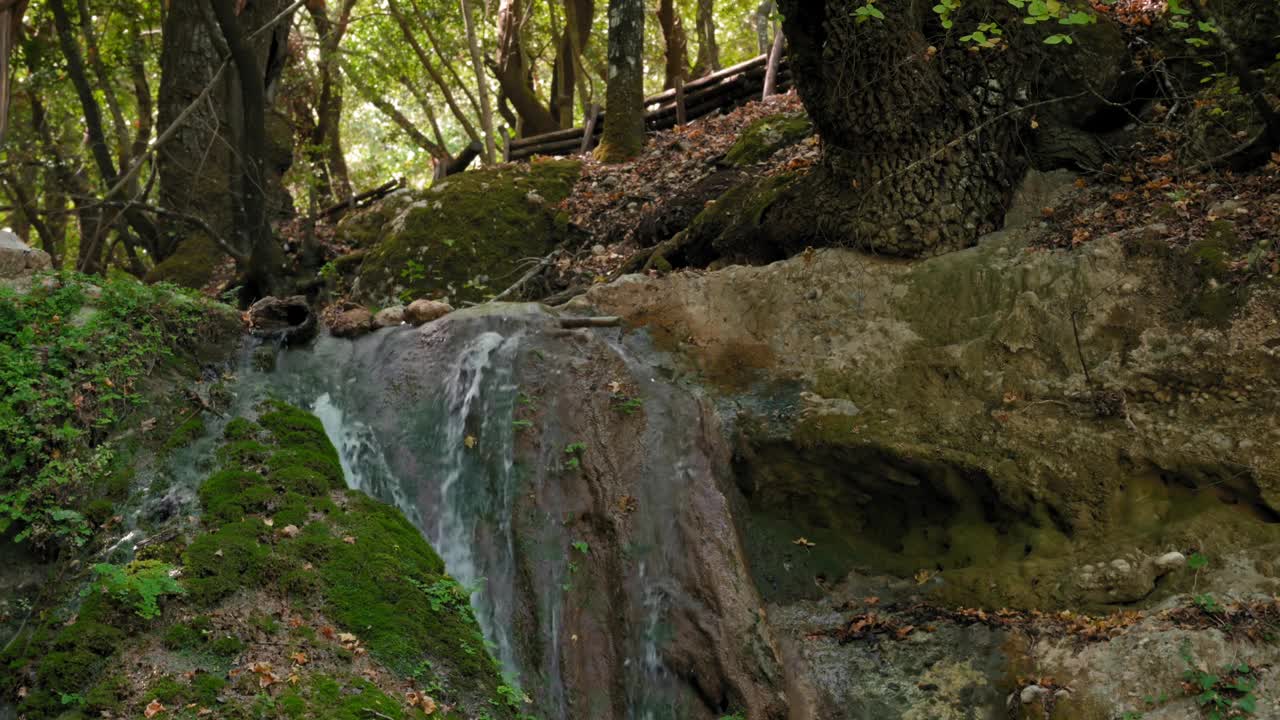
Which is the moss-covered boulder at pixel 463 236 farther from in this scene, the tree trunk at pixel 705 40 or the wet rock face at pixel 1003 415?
the tree trunk at pixel 705 40

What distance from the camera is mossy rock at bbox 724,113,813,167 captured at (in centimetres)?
1078

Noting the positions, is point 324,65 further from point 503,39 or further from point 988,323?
point 988,323

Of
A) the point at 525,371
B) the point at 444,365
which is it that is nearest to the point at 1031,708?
the point at 525,371

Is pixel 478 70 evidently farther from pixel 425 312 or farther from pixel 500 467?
pixel 500 467

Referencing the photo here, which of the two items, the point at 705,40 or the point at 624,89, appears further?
the point at 705,40

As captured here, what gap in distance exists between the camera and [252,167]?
9547 millimetres

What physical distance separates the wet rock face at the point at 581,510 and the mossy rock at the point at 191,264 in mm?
6484

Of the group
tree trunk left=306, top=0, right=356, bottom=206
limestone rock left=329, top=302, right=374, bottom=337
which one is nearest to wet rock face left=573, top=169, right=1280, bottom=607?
limestone rock left=329, top=302, right=374, bottom=337

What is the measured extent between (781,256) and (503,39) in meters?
11.8

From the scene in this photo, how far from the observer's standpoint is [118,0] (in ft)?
51.8

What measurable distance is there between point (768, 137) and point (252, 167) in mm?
5487

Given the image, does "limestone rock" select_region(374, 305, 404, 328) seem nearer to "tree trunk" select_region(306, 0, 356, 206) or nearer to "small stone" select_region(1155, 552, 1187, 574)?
"small stone" select_region(1155, 552, 1187, 574)

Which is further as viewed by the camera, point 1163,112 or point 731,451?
point 1163,112

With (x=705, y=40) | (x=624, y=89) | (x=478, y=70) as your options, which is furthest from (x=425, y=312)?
(x=705, y=40)
